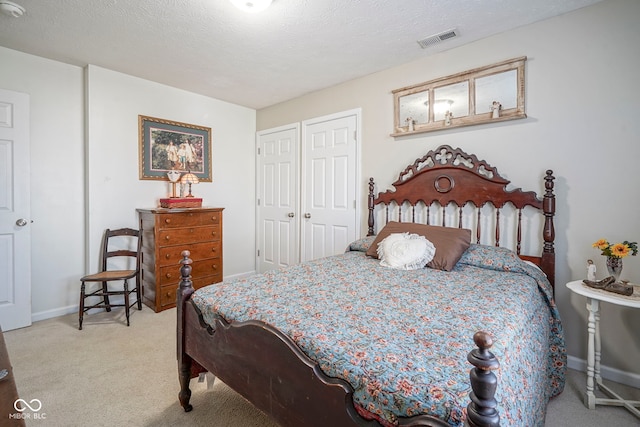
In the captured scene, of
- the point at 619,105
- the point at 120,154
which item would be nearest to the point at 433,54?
the point at 619,105

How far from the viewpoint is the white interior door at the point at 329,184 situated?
11.7 feet

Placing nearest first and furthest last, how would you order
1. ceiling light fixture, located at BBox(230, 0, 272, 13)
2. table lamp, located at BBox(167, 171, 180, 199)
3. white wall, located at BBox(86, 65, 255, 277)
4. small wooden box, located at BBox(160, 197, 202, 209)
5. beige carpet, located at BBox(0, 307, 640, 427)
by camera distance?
1. beige carpet, located at BBox(0, 307, 640, 427)
2. ceiling light fixture, located at BBox(230, 0, 272, 13)
3. white wall, located at BBox(86, 65, 255, 277)
4. small wooden box, located at BBox(160, 197, 202, 209)
5. table lamp, located at BBox(167, 171, 180, 199)

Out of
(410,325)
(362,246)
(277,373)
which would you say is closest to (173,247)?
(362,246)

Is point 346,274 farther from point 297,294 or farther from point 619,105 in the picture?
point 619,105

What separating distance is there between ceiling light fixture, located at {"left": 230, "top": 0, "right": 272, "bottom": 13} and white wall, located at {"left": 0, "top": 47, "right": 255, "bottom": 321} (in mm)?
2090

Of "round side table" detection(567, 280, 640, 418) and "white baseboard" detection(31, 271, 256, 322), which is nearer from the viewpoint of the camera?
"round side table" detection(567, 280, 640, 418)

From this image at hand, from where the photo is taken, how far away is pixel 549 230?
2217 mm

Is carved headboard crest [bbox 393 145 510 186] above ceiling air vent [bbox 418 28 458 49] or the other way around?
the other way around

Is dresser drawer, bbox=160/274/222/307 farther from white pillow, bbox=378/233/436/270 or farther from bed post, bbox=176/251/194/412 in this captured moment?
white pillow, bbox=378/233/436/270

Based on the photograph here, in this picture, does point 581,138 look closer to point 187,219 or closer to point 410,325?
point 410,325

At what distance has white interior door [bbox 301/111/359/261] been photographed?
3553mm

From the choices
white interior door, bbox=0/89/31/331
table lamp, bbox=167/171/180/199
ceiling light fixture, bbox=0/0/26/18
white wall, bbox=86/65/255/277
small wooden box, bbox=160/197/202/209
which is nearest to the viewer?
ceiling light fixture, bbox=0/0/26/18

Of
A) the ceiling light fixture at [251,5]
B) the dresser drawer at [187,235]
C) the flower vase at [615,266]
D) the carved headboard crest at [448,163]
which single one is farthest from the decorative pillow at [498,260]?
the dresser drawer at [187,235]

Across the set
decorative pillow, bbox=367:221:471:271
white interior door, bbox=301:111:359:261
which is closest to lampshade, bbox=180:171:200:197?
white interior door, bbox=301:111:359:261
